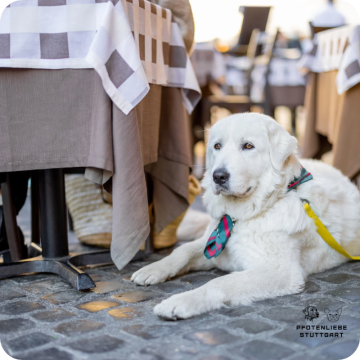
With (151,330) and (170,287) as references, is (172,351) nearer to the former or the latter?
(151,330)

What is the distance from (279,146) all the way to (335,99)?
177 cm

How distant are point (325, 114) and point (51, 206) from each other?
2623 millimetres

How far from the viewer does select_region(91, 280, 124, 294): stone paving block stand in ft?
Result: 7.09

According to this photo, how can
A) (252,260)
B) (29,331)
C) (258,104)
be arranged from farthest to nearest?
(258,104)
(252,260)
(29,331)

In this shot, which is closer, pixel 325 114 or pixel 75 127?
pixel 75 127

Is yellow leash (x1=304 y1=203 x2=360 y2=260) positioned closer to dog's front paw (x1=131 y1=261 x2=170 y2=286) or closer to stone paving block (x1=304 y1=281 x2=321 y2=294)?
stone paving block (x1=304 y1=281 x2=321 y2=294)

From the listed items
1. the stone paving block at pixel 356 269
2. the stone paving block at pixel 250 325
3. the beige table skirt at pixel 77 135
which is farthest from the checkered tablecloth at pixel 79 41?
the stone paving block at pixel 356 269

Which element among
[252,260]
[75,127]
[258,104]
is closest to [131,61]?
[75,127]

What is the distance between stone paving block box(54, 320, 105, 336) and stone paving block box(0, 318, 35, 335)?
0.39 ft

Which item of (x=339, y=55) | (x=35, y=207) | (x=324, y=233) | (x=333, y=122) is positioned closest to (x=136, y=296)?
(x=324, y=233)

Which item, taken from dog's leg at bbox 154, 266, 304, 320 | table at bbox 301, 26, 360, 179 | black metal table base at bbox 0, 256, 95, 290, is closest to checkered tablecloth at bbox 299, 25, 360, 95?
table at bbox 301, 26, 360, 179

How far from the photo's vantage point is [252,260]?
216 centimetres

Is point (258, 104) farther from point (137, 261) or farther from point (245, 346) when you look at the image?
point (245, 346)

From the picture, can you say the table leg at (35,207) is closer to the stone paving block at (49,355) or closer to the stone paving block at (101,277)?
the stone paving block at (101,277)
